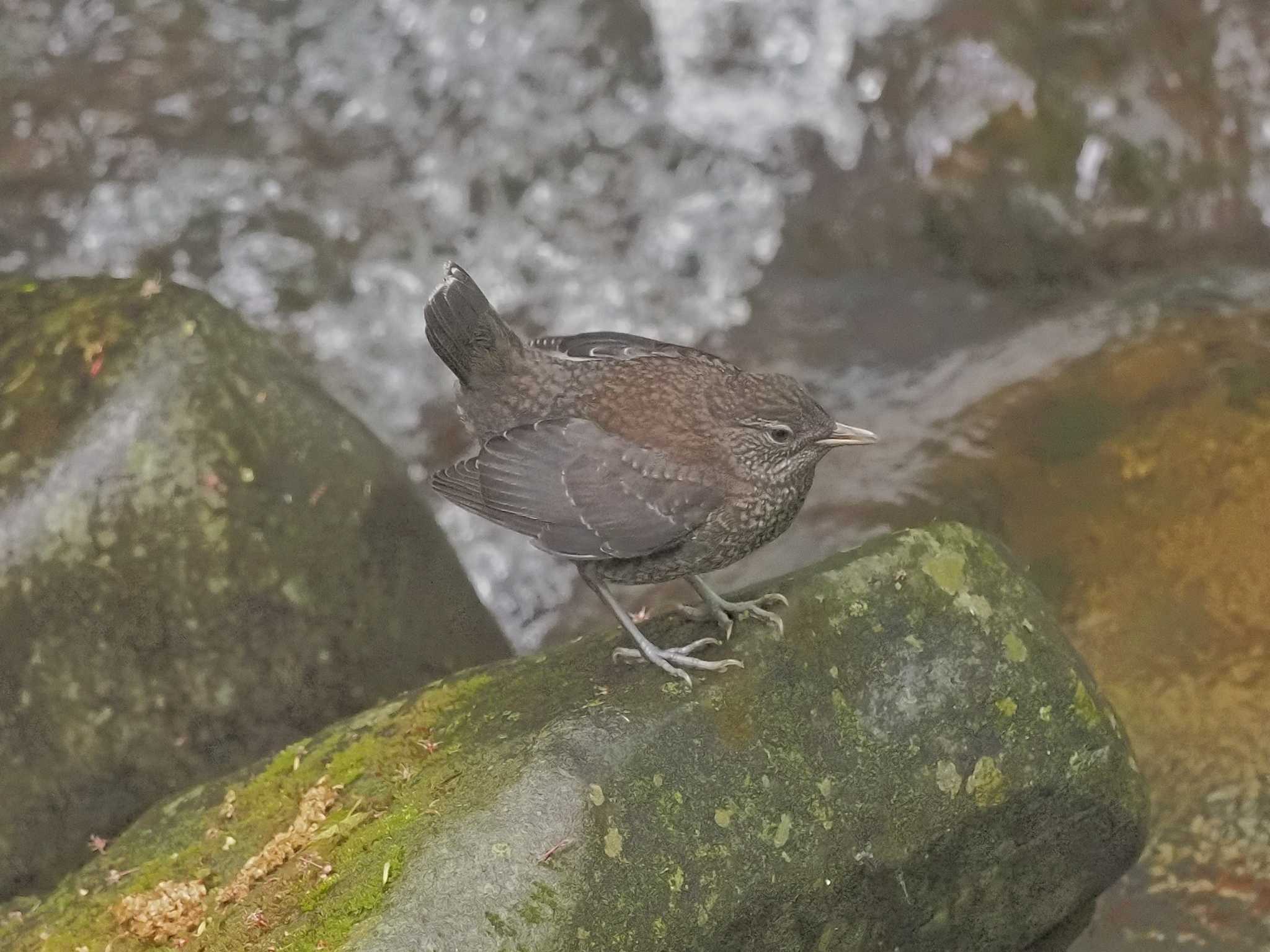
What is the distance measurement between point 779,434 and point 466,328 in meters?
1.14

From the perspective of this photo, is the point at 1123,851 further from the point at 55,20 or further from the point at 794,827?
the point at 55,20

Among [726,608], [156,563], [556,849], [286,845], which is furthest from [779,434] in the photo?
[156,563]

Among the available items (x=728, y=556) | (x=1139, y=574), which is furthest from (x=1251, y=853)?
(x=728, y=556)

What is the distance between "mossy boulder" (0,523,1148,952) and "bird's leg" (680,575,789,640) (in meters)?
0.05

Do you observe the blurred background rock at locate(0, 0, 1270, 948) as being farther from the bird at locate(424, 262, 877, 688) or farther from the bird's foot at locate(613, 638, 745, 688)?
the bird's foot at locate(613, 638, 745, 688)

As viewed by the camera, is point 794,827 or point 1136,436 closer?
point 794,827

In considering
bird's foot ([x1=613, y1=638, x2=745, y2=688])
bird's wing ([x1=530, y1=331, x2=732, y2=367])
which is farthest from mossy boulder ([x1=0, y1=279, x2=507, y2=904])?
bird's foot ([x1=613, y1=638, x2=745, y2=688])

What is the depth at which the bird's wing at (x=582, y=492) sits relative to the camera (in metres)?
3.83

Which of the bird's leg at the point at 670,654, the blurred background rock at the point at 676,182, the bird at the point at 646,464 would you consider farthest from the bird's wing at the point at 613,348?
the blurred background rock at the point at 676,182

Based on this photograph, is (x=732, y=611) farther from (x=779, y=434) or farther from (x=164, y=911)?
(x=164, y=911)

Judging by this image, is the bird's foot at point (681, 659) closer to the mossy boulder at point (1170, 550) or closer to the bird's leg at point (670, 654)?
the bird's leg at point (670, 654)

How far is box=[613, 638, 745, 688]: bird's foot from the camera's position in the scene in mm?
3557

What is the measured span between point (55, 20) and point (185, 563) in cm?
526

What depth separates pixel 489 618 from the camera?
17.5 ft
